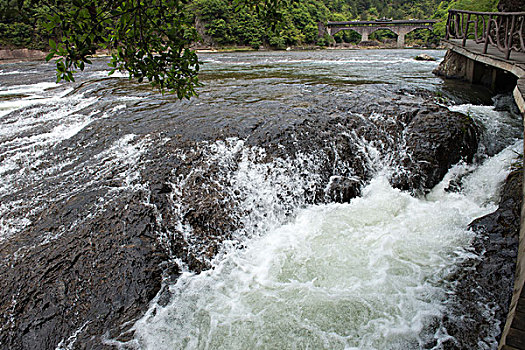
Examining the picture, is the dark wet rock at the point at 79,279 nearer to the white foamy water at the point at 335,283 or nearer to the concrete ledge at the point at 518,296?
the white foamy water at the point at 335,283

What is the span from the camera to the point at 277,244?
5082 millimetres

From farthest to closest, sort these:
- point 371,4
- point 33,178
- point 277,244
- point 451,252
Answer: point 371,4
point 33,178
point 277,244
point 451,252

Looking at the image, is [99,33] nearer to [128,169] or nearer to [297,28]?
[128,169]

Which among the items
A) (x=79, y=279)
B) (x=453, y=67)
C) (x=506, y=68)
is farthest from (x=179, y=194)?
(x=453, y=67)

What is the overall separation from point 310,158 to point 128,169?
3458mm

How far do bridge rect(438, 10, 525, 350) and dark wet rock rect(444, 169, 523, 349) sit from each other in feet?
0.76

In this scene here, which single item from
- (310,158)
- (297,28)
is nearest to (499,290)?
(310,158)

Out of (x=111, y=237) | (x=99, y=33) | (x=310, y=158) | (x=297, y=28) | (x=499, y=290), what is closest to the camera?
(x=99, y=33)

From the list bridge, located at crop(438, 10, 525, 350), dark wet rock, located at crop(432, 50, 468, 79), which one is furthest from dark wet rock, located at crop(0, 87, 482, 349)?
dark wet rock, located at crop(432, 50, 468, 79)

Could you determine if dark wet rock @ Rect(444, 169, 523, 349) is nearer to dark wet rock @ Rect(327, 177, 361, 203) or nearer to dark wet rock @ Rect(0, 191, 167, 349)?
dark wet rock @ Rect(327, 177, 361, 203)

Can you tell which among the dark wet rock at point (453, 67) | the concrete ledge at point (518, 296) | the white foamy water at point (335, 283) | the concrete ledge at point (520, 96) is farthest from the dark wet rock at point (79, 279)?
Result: the dark wet rock at point (453, 67)

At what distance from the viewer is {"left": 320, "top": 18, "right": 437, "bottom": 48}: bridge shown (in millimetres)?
57375

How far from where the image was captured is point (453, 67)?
1204cm

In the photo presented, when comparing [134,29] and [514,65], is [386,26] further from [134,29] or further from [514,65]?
[134,29]
